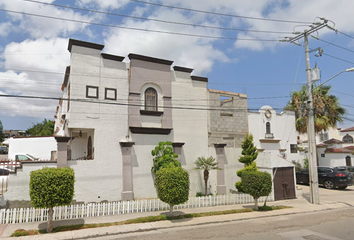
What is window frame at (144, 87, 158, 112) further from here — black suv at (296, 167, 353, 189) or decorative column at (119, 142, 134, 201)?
black suv at (296, 167, 353, 189)

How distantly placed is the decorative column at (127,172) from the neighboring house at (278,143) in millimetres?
8478

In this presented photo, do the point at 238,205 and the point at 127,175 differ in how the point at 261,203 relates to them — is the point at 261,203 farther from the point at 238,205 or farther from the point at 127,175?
the point at 127,175

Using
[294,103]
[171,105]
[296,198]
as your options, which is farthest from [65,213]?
[294,103]

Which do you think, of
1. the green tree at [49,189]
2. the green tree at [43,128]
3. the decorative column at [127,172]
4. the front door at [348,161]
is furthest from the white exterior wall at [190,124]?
the green tree at [43,128]

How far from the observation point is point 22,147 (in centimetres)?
2050

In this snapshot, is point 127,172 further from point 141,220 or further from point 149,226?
point 149,226

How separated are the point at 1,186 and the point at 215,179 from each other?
41.1 feet

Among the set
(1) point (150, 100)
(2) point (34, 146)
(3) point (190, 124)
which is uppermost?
(1) point (150, 100)

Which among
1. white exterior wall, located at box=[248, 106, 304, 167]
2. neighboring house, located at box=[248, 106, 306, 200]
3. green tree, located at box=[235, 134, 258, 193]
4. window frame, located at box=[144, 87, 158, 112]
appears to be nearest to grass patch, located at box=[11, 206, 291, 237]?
neighboring house, located at box=[248, 106, 306, 200]

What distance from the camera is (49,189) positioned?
9203 mm

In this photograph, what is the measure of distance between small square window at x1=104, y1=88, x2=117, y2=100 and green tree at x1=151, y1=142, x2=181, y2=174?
396 centimetres

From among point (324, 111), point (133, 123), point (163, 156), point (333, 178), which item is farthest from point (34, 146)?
point (324, 111)

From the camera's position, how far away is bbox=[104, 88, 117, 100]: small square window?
14.9 metres

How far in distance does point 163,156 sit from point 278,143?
476 inches
